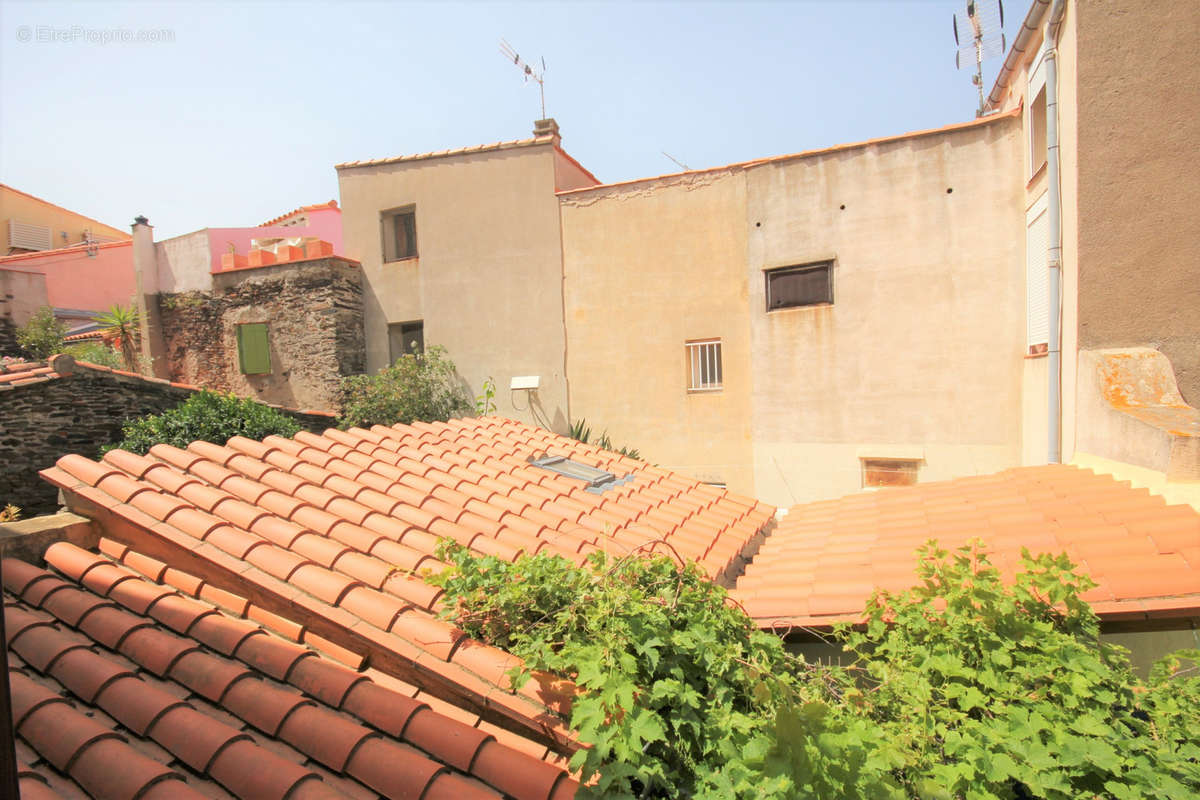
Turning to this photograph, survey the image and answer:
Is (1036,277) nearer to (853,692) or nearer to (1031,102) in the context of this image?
(1031,102)

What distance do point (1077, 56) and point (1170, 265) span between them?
7.76ft

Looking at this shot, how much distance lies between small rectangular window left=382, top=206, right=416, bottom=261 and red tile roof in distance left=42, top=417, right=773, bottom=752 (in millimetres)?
8737

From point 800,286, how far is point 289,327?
1142 cm

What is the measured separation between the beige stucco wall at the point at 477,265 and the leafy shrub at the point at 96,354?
566 centimetres

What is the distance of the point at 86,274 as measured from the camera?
19.1 m

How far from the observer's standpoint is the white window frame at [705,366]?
11.5 m

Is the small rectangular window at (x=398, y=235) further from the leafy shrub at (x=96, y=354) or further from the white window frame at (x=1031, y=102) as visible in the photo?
the white window frame at (x=1031, y=102)

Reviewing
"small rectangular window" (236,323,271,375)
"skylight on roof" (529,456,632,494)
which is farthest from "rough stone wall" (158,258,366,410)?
"skylight on roof" (529,456,632,494)

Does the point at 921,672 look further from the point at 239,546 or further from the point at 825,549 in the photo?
the point at 239,546

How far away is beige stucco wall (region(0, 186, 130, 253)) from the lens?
20.5 m

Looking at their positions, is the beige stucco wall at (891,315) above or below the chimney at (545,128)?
below

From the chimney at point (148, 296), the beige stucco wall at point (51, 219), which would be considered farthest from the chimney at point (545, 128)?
the beige stucco wall at point (51, 219)

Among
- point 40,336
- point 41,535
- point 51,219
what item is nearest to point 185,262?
point 40,336

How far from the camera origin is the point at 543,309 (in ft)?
42.5
